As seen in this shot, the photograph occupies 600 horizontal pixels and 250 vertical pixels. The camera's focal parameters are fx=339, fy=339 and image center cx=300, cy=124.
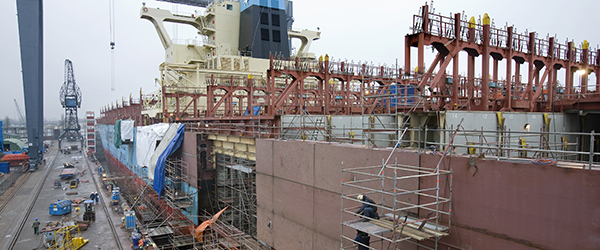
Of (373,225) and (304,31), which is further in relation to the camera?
(304,31)

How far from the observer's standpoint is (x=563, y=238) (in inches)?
223

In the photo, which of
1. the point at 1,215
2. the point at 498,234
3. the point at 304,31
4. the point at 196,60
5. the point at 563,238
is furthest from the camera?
the point at 304,31

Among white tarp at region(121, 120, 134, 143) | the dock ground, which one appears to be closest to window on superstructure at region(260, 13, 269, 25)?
white tarp at region(121, 120, 134, 143)

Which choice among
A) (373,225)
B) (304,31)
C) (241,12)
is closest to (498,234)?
(373,225)

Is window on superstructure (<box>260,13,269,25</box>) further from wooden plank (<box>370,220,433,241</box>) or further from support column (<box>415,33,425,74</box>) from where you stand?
wooden plank (<box>370,220,433,241</box>)

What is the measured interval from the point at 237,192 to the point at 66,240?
11.6 meters

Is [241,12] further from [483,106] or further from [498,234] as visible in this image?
[498,234]

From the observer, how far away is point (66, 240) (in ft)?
69.2

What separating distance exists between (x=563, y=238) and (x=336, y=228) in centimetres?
550

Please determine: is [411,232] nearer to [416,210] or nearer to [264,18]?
[416,210]

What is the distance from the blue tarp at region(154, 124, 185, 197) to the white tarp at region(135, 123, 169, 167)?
3.20 meters

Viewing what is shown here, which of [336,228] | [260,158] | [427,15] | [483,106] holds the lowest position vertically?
[336,228]

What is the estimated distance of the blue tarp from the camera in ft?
73.6

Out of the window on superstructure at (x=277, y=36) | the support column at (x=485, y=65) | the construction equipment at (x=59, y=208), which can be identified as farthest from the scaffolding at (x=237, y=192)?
the window on superstructure at (x=277, y=36)
